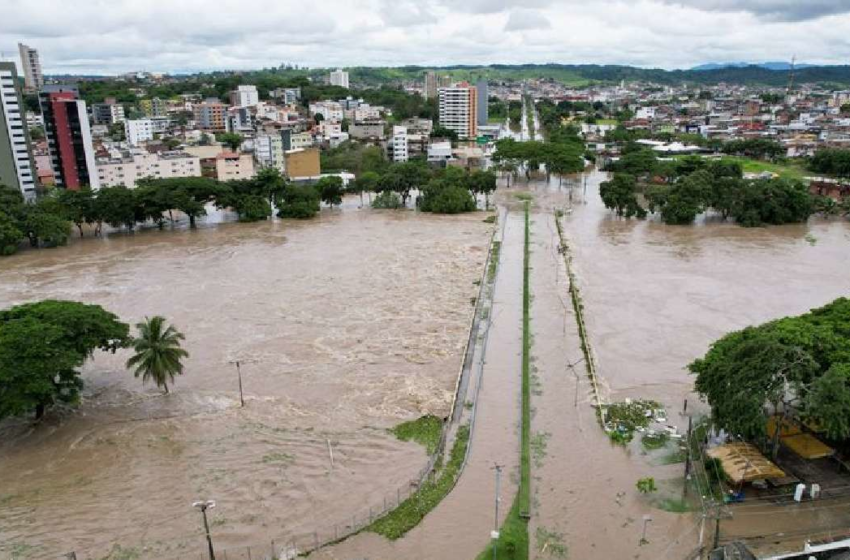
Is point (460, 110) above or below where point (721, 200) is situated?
above

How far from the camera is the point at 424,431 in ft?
52.1

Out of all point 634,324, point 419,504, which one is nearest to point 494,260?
point 634,324

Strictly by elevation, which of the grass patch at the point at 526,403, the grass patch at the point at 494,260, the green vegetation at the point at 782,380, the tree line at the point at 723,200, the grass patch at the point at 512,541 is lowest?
the grass patch at the point at 494,260

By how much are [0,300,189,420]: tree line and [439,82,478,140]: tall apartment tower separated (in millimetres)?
69085

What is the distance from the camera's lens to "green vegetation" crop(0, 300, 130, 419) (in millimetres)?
14633

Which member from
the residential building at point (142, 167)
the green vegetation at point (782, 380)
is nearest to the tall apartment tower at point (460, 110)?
the residential building at point (142, 167)

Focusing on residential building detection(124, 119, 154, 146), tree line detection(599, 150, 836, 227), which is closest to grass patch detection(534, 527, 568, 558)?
tree line detection(599, 150, 836, 227)

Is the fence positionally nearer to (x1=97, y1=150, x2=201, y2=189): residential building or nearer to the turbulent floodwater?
the turbulent floodwater

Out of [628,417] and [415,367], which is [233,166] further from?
[628,417]

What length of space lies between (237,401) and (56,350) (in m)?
4.63

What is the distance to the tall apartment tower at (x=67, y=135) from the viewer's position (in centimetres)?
4541

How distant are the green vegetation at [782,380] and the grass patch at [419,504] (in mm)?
5853

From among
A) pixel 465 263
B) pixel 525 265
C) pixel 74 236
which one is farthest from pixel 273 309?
pixel 74 236

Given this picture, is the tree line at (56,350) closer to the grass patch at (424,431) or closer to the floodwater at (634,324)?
the grass patch at (424,431)
